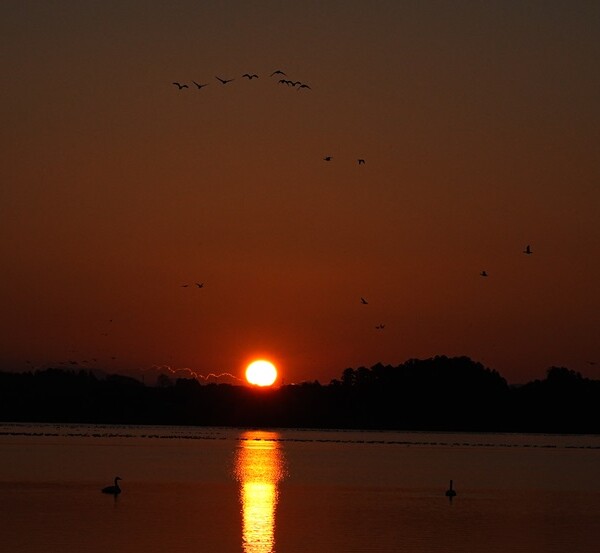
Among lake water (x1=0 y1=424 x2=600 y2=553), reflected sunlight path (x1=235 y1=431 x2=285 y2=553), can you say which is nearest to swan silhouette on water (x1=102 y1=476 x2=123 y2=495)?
lake water (x1=0 y1=424 x2=600 y2=553)

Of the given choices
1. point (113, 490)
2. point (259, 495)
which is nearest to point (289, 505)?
point (259, 495)

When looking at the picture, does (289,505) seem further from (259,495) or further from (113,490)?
(113,490)

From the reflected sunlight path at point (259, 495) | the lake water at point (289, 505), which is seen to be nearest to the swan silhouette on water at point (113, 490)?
the lake water at point (289, 505)

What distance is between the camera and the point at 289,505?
59969 millimetres

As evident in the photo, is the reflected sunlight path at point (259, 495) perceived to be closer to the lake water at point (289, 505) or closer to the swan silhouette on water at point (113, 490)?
the lake water at point (289, 505)

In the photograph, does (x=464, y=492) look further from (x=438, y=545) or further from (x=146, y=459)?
(x=146, y=459)

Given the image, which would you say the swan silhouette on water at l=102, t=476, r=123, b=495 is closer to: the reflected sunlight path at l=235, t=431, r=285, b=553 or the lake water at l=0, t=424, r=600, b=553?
the lake water at l=0, t=424, r=600, b=553

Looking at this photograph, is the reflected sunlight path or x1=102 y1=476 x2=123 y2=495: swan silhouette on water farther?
x1=102 y1=476 x2=123 y2=495: swan silhouette on water

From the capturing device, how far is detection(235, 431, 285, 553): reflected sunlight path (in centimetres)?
4601

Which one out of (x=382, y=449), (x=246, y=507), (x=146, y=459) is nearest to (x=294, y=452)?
(x=382, y=449)

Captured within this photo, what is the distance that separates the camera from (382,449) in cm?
13838

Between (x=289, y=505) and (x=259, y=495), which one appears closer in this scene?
(x=289, y=505)

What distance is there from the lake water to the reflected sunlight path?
0.10 meters

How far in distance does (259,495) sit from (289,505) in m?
5.95
